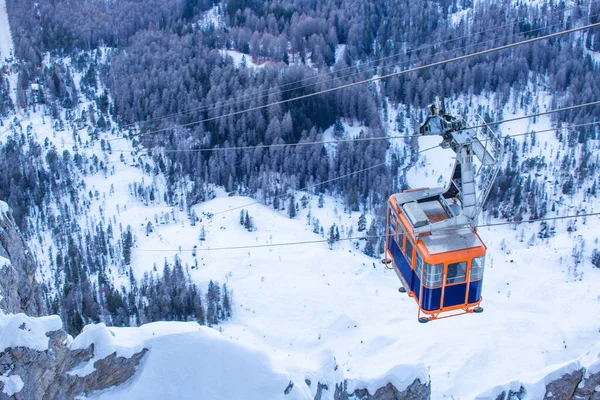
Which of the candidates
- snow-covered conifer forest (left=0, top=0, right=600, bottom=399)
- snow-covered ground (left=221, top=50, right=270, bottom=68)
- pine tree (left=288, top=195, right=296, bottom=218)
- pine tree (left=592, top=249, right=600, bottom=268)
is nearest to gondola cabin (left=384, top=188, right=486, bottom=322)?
snow-covered conifer forest (left=0, top=0, right=600, bottom=399)

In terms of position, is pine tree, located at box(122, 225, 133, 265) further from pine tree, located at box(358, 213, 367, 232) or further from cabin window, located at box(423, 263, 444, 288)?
cabin window, located at box(423, 263, 444, 288)

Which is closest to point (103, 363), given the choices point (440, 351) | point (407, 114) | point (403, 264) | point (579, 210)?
point (403, 264)

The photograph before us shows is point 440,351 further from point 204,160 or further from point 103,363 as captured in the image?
point 204,160

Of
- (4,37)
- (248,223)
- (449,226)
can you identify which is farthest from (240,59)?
(449,226)

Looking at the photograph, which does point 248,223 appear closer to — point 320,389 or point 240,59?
point 320,389

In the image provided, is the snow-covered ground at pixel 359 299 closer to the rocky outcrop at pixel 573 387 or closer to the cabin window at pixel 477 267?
the rocky outcrop at pixel 573 387
